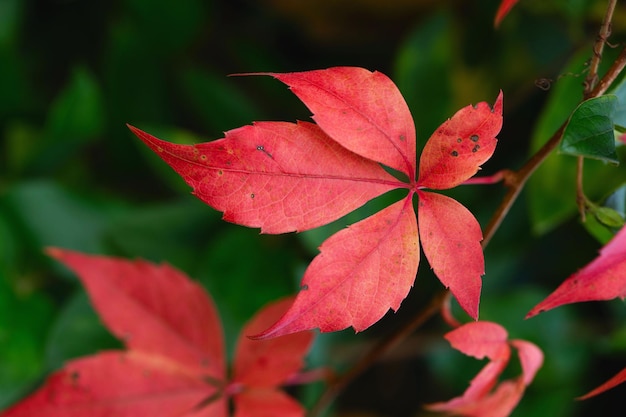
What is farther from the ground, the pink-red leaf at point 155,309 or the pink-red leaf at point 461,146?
the pink-red leaf at point 461,146

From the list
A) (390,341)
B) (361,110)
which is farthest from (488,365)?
(361,110)

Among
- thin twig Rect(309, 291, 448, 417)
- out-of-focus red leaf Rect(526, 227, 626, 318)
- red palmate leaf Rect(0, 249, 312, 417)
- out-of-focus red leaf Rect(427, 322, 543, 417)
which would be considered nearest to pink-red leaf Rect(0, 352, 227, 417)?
red palmate leaf Rect(0, 249, 312, 417)

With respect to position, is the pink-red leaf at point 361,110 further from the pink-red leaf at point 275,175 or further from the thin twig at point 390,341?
the thin twig at point 390,341

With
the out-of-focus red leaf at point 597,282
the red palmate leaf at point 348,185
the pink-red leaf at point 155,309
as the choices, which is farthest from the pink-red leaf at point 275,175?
the pink-red leaf at point 155,309

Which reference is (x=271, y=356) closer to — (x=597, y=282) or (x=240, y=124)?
(x=597, y=282)

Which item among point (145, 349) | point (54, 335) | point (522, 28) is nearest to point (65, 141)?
point (54, 335)

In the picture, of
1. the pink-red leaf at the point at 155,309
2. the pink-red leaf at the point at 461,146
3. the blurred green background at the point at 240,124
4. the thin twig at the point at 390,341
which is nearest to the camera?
the pink-red leaf at the point at 461,146
